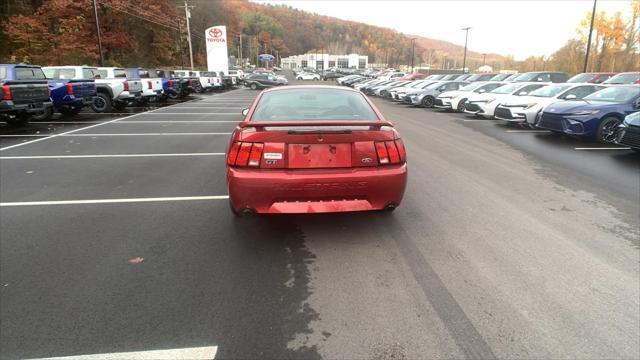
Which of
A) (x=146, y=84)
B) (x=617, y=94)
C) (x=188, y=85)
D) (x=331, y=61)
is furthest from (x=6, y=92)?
(x=331, y=61)

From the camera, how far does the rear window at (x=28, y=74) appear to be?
11680 millimetres

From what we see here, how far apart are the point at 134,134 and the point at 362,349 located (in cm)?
1046

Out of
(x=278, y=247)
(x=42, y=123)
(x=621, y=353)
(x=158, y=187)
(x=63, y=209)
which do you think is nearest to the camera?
(x=621, y=353)

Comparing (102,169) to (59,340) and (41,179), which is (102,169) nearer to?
(41,179)

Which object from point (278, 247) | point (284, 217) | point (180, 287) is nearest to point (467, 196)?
point (284, 217)

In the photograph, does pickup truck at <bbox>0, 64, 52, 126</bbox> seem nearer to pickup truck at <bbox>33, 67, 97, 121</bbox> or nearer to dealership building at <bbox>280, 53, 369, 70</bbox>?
pickup truck at <bbox>33, 67, 97, 121</bbox>

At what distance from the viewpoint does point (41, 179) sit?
634 centimetres

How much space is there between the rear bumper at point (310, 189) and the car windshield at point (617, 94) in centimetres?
925

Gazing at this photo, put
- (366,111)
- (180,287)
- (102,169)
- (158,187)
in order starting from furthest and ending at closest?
(102,169)
(158,187)
(366,111)
(180,287)

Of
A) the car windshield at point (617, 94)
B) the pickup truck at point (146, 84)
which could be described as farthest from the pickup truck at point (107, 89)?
the car windshield at point (617, 94)

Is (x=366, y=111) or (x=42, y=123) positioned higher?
(x=366, y=111)

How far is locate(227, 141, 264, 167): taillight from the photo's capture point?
3.63 m

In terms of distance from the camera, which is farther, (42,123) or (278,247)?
(42,123)

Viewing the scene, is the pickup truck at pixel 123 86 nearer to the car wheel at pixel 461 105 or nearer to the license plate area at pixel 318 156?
the car wheel at pixel 461 105
